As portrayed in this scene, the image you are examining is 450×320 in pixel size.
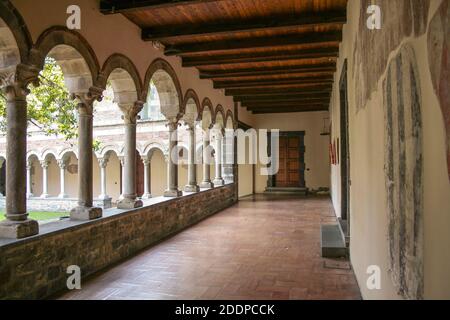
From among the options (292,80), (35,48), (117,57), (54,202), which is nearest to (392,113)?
(35,48)

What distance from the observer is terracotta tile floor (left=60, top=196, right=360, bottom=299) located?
305cm

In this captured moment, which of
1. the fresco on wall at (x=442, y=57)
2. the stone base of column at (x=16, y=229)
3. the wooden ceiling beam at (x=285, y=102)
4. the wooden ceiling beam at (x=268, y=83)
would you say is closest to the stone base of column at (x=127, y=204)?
the stone base of column at (x=16, y=229)

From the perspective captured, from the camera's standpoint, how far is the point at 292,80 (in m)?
7.85

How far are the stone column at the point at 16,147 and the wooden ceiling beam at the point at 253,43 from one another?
2.82 meters

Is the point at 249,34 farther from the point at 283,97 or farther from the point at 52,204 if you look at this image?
the point at 52,204

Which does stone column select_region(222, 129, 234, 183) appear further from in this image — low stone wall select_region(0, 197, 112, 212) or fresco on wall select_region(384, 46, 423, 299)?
fresco on wall select_region(384, 46, 423, 299)

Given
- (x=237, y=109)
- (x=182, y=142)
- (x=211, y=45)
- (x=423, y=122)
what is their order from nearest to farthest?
(x=423, y=122)
(x=211, y=45)
(x=237, y=109)
(x=182, y=142)

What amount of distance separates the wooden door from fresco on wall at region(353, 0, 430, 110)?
32.6 ft

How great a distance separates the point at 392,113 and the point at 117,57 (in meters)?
3.61

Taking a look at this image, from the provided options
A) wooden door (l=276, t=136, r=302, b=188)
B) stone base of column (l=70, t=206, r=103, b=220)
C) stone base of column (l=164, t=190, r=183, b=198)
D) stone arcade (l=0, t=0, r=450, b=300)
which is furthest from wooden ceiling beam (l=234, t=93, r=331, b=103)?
stone base of column (l=70, t=206, r=103, b=220)

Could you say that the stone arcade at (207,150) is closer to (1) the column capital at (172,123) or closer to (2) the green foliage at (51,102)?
(1) the column capital at (172,123)

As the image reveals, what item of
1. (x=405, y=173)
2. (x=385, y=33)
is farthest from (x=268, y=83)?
(x=405, y=173)
